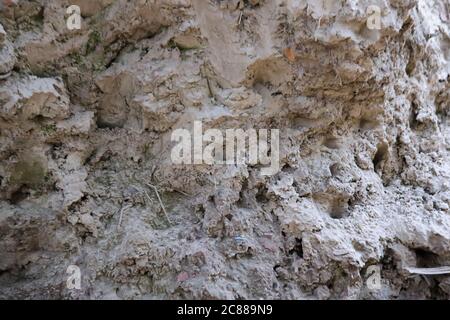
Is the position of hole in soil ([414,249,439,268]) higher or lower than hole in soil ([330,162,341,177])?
lower

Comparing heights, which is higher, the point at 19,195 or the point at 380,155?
the point at 380,155

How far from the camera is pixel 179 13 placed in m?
2.13

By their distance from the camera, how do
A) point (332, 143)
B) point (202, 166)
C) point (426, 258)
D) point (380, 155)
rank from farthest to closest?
1. point (380, 155)
2. point (332, 143)
3. point (426, 258)
4. point (202, 166)

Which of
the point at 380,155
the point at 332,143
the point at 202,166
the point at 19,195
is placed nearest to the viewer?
the point at 19,195

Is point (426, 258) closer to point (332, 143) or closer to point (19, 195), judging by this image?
point (332, 143)

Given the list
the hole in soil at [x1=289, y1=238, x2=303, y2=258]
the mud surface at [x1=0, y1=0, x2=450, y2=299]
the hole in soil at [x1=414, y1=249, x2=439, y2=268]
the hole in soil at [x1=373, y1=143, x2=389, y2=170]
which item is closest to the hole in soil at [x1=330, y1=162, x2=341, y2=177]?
the mud surface at [x1=0, y1=0, x2=450, y2=299]

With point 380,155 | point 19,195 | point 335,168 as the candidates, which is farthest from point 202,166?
point 380,155

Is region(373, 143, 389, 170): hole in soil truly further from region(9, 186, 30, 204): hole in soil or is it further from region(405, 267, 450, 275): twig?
region(9, 186, 30, 204): hole in soil

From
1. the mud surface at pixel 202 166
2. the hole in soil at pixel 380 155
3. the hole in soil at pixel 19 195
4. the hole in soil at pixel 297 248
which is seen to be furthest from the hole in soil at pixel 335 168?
the hole in soil at pixel 19 195

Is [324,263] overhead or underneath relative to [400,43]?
underneath

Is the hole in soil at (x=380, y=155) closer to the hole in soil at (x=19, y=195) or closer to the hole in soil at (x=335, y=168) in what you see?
the hole in soil at (x=335, y=168)
